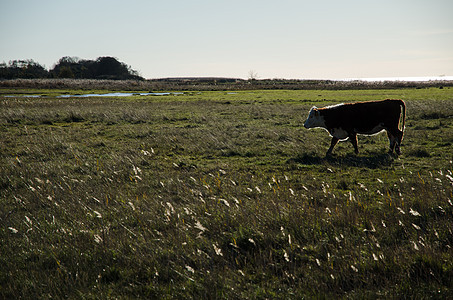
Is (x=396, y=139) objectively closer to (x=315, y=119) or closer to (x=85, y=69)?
(x=315, y=119)

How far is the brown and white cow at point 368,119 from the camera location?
12.0 metres

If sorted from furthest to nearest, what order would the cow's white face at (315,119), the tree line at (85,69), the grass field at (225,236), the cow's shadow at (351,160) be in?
1. the tree line at (85,69)
2. the cow's white face at (315,119)
3. the cow's shadow at (351,160)
4. the grass field at (225,236)

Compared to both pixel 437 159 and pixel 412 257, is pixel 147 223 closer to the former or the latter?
pixel 412 257

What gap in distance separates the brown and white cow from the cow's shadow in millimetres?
524

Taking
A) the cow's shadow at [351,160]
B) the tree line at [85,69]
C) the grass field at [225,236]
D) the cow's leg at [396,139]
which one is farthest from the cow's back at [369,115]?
the tree line at [85,69]

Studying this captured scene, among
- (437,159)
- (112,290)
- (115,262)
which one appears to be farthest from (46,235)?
(437,159)

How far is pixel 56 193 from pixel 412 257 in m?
6.87

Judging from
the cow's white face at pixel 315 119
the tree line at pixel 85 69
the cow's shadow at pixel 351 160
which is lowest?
the cow's shadow at pixel 351 160

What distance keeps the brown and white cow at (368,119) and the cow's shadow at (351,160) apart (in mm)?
524

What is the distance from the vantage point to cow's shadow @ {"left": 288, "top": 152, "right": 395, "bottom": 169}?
34.9ft

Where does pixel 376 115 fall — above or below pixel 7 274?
above

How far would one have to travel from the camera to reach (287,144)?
45.8 ft

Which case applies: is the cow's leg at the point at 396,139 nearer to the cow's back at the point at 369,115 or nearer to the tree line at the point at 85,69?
the cow's back at the point at 369,115

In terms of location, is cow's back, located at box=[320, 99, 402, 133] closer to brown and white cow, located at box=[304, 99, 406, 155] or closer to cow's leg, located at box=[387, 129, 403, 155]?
brown and white cow, located at box=[304, 99, 406, 155]
